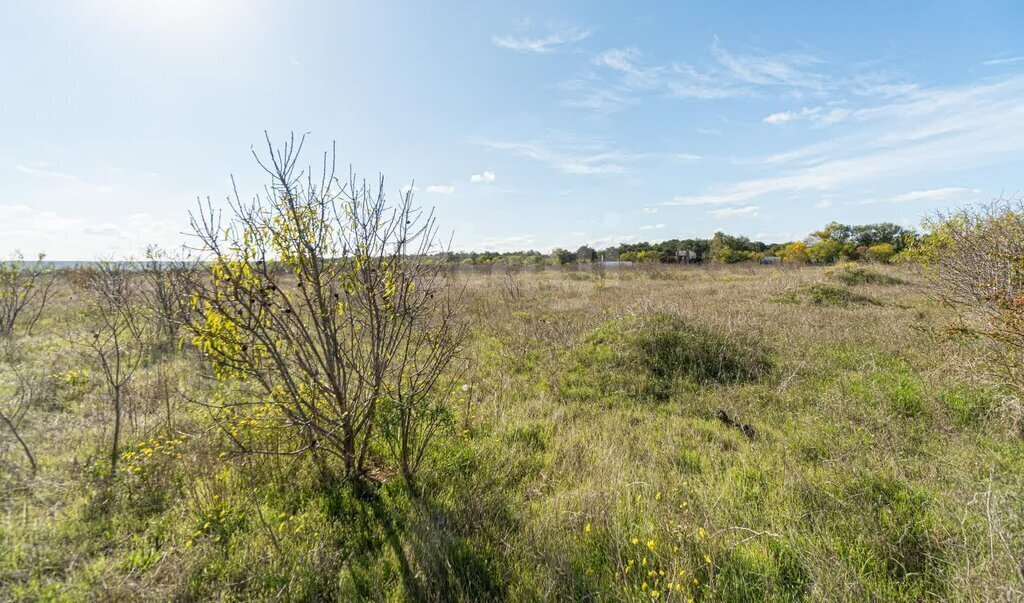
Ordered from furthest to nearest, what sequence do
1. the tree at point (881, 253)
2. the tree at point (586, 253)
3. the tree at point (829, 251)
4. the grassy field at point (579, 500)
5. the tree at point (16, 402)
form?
the tree at point (586, 253) < the tree at point (829, 251) < the tree at point (881, 253) < the tree at point (16, 402) < the grassy field at point (579, 500)

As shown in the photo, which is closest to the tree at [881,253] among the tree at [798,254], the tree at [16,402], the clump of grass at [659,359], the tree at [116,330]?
the tree at [798,254]

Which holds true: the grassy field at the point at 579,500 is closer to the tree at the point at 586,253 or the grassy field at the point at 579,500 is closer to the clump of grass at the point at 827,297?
the clump of grass at the point at 827,297

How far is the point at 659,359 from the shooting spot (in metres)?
6.45

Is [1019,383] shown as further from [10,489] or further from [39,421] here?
[39,421]

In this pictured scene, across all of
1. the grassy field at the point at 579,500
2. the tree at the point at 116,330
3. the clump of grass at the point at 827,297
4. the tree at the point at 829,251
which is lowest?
the grassy field at the point at 579,500

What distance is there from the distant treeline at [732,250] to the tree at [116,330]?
31.2m

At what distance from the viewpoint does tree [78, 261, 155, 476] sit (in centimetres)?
484

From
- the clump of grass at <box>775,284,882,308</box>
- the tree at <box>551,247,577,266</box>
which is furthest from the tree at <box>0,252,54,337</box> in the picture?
the tree at <box>551,247,577,266</box>

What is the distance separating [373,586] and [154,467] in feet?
8.02

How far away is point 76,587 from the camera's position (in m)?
2.10

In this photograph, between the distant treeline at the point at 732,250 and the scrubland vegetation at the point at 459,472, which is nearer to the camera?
the scrubland vegetation at the point at 459,472

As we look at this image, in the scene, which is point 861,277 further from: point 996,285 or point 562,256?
point 562,256

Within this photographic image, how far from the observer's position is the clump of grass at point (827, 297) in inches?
474

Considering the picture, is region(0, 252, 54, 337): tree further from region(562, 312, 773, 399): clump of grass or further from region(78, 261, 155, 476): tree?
region(562, 312, 773, 399): clump of grass
